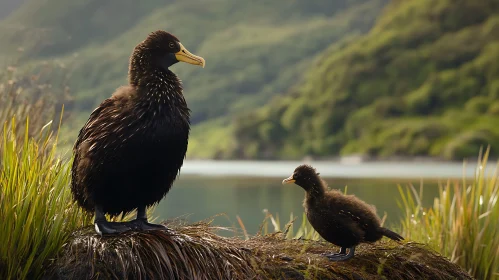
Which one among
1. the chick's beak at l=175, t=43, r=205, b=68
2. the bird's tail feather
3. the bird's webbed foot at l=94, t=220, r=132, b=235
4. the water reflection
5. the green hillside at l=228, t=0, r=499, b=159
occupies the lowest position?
the water reflection

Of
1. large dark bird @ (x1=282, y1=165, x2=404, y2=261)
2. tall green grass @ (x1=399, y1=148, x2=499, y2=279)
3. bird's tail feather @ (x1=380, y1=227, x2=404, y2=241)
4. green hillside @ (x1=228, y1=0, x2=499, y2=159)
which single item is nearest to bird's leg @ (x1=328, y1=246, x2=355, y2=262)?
large dark bird @ (x1=282, y1=165, x2=404, y2=261)

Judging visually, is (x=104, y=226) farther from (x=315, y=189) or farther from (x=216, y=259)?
(x=315, y=189)

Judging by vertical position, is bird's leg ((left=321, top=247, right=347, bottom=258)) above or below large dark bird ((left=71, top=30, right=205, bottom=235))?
below

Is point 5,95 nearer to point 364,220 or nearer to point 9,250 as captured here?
point 9,250

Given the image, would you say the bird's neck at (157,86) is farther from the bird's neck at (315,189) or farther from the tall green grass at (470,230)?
the tall green grass at (470,230)

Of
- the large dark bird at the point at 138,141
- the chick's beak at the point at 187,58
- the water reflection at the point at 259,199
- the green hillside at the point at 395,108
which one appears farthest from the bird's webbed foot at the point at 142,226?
the green hillside at the point at 395,108

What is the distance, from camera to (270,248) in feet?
19.4

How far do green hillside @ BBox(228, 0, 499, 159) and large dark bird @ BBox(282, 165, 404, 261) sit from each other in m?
144

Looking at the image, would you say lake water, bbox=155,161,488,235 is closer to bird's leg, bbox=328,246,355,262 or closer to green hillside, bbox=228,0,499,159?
bird's leg, bbox=328,246,355,262

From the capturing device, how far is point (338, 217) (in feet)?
19.5

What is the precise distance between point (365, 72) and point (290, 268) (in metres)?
190

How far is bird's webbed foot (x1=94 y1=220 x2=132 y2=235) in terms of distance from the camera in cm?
516

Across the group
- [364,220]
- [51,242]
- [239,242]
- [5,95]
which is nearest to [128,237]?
[51,242]

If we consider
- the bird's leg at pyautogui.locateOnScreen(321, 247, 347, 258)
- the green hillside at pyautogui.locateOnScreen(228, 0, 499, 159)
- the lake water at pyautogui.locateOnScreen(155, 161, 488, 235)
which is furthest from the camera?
the green hillside at pyautogui.locateOnScreen(228, 0, 499, 159)
